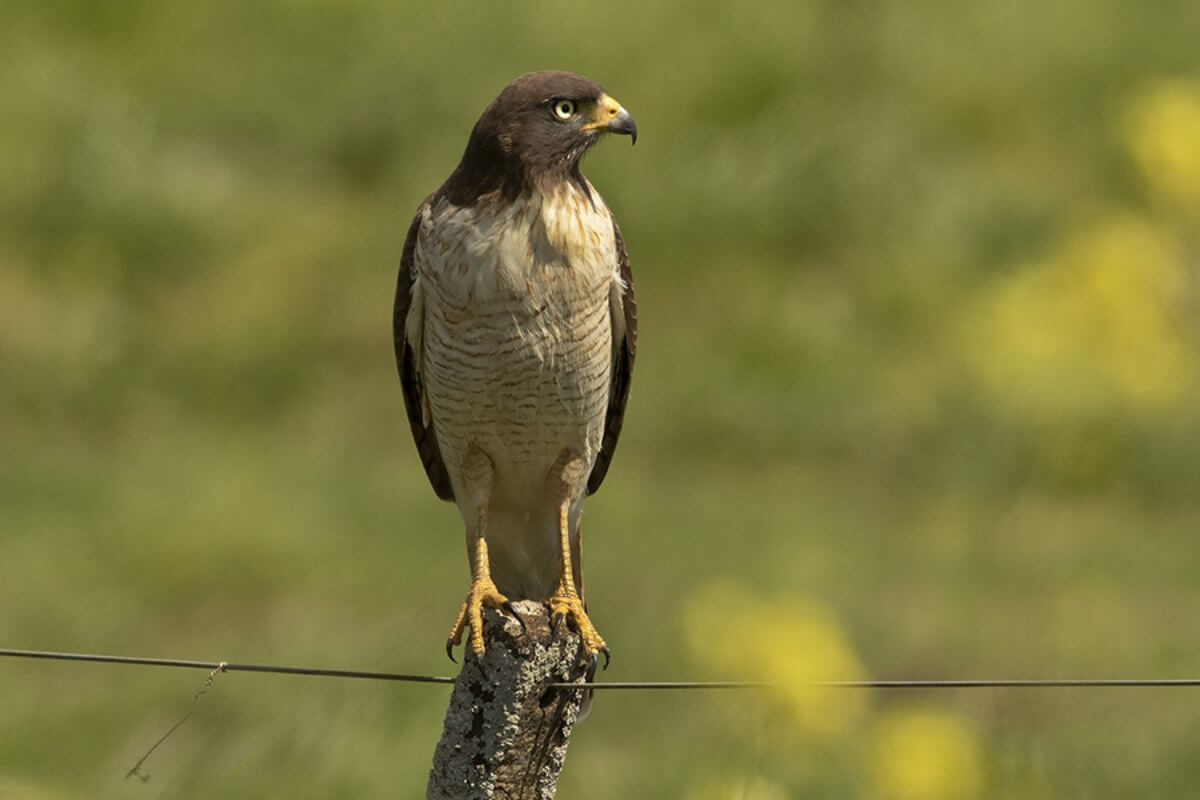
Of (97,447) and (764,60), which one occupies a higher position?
(764,60)

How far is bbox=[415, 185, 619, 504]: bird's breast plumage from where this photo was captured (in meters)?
5.52

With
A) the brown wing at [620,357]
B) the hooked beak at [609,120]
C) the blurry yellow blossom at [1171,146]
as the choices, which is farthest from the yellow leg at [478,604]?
the blurry yellow blossom at [1171,146]

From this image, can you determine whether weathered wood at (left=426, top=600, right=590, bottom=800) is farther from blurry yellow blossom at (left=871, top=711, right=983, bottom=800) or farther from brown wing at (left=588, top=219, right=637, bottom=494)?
blurry yellow blossom at (left=871, top=711, right=983, bottom=800)

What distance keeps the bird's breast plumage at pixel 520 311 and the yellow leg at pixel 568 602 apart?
11.3 inches

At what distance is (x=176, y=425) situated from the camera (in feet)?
35.9

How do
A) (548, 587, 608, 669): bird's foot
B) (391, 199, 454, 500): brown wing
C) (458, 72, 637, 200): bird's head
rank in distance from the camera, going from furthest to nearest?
1. (391, 199, 454, 500): brown wing
2. (458, 72, 637, 200): bird's head
3. (548, 587, 608, 669): bird's foot

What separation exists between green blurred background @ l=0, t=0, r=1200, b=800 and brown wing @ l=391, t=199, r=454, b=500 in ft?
3.98

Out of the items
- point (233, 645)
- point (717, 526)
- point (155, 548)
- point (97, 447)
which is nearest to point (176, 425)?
point (97, 447)

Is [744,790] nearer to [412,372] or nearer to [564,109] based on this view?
[412,372]

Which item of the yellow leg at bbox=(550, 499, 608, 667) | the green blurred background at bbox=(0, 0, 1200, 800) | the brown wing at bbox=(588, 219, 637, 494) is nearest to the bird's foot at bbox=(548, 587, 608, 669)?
the yellow leg at bbox=(550, 499, 608, 667)

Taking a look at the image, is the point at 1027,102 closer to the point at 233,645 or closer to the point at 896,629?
the point at 896,629

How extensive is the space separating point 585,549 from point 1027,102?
18.3ft

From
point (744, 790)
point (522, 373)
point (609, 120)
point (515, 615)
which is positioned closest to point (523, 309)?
point (522, 373)

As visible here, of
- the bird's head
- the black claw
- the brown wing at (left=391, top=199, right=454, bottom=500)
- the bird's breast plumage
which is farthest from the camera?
the brown wing at (left=391, top=199, right=454, bottom=500)
